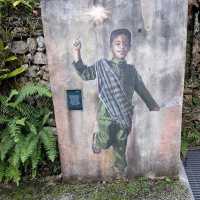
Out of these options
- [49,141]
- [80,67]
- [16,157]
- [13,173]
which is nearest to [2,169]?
[13,173]

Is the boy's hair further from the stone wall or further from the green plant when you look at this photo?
the stone wall

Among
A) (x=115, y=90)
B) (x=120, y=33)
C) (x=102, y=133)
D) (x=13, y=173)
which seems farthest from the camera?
(x=13, y=173)

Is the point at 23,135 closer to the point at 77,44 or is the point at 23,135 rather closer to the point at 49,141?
the point at 49,141

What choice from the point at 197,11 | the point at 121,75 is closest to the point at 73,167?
the point at 121,75

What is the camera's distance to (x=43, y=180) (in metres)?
4.70

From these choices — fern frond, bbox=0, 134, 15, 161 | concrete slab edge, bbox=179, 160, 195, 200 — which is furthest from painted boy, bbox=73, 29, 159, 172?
fern frond, bbox=0, 134, 15, 161

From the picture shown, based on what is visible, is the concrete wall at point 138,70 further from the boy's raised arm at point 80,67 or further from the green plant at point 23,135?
the green plant at point 23,135

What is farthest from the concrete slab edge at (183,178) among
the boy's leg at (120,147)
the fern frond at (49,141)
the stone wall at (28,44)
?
the stone wall at (28,44)

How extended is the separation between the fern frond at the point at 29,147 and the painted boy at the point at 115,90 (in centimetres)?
91

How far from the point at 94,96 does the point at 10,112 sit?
1526 mm

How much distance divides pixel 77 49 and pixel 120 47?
557 mm

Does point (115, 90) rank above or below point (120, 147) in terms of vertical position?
above

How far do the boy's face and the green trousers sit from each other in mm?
748

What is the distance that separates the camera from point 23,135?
457cm
